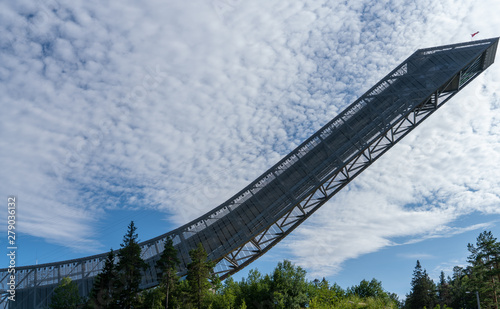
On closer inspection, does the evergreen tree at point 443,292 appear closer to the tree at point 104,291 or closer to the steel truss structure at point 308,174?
the steel truss structure at point 308,174

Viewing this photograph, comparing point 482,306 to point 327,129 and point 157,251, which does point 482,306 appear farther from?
point 157,251

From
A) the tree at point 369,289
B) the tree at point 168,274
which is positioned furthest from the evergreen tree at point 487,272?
the tree at point 168,274

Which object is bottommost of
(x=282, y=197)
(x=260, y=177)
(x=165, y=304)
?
(x=165, y=304)

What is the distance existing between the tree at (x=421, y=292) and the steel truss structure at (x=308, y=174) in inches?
2437

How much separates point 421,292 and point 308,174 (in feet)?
223

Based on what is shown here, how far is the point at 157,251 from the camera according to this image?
46062 millimetres

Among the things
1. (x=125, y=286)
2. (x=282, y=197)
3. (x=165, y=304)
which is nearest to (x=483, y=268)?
(x=282, y=197)

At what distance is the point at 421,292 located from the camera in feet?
294

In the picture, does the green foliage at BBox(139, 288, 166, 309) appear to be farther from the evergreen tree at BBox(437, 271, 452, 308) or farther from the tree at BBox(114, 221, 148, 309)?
the evergreen tree at BBox(437, 271, 452, 308)

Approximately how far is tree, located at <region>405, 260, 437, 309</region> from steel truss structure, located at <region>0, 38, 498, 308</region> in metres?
61.9

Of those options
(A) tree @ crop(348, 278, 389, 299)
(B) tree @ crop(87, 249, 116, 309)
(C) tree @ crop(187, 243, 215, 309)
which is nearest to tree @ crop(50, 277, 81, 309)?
(B) tree @ crop(87, 249, 116, 309)

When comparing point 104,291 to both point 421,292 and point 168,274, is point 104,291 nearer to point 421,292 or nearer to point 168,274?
point 168,274

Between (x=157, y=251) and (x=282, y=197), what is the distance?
714 inches

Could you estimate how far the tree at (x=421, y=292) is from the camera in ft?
288
